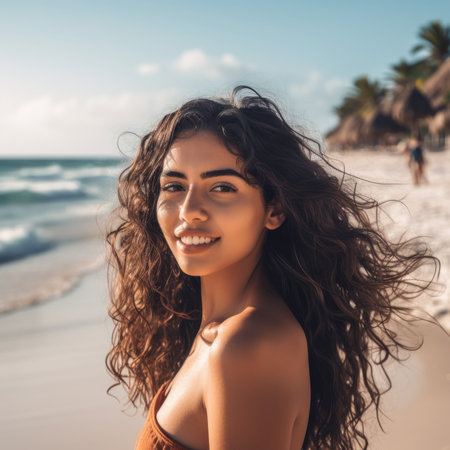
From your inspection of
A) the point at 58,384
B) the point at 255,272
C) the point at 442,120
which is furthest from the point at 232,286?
the point at 442,120

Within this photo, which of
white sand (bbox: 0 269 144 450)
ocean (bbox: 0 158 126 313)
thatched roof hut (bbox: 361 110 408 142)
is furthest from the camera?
thatched roof hut (bbox: 361 110 408 142)

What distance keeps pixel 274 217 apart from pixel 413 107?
29.4 metres

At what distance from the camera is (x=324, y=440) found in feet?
5.66

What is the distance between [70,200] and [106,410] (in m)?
23.5

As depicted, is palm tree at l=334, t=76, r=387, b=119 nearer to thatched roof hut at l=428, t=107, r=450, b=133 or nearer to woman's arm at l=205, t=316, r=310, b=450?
thatched roof hut at l=428, t=107, r=450, b=133

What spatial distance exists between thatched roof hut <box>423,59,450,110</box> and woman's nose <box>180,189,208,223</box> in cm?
3167

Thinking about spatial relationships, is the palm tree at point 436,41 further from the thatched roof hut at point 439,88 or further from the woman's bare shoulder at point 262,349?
the woman's bare shoulder at point 262,349

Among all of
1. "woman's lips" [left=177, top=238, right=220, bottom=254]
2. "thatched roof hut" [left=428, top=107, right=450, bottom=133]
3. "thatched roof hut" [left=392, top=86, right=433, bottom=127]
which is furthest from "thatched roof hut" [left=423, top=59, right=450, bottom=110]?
"woman's lips" [left=177, top=238, right=220, bottom=254]

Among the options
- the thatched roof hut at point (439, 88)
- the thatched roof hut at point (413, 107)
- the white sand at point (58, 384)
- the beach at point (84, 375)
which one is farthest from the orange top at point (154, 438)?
the thatched roof hut at point (439, 88)

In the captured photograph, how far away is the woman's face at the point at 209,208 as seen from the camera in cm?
144

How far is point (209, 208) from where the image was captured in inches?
56.8

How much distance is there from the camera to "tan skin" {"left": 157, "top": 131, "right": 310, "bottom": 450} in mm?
1138

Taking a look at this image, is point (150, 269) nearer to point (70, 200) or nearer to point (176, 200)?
point (176, 200)

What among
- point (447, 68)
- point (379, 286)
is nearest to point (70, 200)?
point (447, 68)
